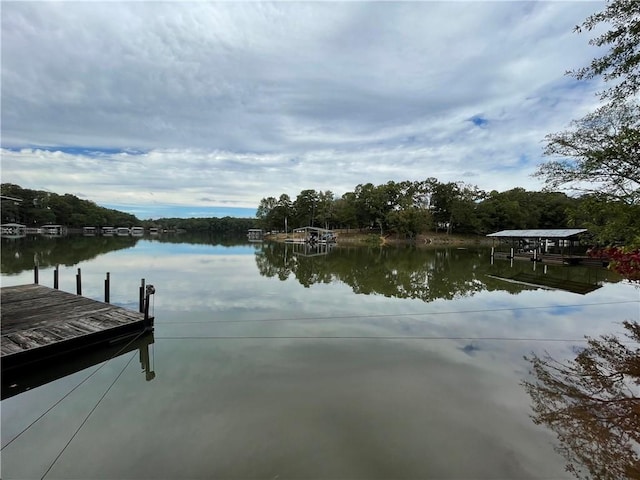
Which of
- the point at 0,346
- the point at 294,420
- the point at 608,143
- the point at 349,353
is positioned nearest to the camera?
the point at 294,420

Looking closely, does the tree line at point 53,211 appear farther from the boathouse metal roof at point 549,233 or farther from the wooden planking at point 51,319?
the boathouse metal roof at point 549,233

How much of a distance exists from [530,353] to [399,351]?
2622 millimetres

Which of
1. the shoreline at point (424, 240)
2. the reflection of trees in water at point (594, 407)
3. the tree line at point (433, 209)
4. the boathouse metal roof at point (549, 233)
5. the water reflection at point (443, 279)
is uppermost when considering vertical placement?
the tree line at point (433, 209)

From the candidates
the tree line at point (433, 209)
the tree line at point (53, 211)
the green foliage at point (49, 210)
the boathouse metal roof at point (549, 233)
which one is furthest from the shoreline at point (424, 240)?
the green foliage at point (49, 210)

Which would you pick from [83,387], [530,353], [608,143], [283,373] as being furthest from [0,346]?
[608,143]

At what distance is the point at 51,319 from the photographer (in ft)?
23.2

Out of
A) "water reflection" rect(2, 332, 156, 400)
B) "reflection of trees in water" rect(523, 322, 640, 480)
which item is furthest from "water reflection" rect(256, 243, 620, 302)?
"water reflection" rect(2, 332, 156, 400)

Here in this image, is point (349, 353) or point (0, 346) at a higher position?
point (0, 346)

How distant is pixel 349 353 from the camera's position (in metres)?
6.45

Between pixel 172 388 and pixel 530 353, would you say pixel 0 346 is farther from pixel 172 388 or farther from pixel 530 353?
pixel 530 353

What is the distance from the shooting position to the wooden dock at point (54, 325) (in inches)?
222

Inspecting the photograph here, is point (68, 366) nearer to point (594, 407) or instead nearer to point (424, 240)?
point (594, 407)

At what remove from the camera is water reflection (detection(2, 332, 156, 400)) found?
5.18 m

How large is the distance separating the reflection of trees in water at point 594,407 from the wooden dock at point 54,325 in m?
7.51
